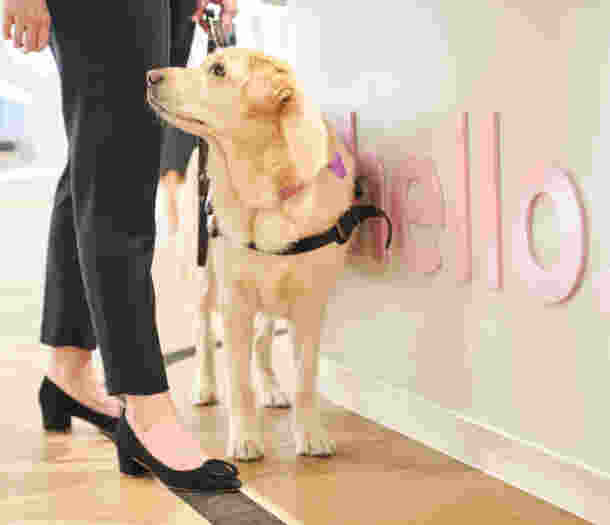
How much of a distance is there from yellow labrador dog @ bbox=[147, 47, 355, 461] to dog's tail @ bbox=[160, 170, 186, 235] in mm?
919

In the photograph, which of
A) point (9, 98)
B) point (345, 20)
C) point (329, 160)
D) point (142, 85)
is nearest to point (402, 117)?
point (329, 160)

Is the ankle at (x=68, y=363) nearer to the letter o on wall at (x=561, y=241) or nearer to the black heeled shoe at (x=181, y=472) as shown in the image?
the black heeled shoe at (x=181, y=472)

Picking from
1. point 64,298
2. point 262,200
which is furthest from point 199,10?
point 64,298

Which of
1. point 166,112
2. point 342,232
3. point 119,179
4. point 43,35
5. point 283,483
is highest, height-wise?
point 43,35

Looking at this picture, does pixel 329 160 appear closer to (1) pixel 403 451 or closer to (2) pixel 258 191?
(2) pixel 258 191

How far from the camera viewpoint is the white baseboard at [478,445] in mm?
1240

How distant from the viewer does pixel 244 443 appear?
5.13 ft

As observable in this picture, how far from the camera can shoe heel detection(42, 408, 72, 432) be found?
1701 mm

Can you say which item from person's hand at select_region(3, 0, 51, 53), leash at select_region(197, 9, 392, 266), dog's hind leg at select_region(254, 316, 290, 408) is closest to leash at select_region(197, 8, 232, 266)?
leash at select_region(197, 9, 392, 266)

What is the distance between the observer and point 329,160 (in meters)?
1.59

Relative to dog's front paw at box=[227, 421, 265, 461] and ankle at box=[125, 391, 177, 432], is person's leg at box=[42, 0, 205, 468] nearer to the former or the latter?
ankle at box=[125, 391, 177, 432]

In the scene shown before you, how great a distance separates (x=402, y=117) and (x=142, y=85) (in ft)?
1.75

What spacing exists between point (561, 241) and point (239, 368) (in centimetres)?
64

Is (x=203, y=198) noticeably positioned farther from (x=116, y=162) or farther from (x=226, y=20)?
(x=116, y=162)
